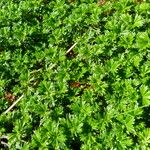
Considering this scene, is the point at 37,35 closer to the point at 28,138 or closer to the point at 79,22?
the point at 79,22

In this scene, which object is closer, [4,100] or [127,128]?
[127,128]

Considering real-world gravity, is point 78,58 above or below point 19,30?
below

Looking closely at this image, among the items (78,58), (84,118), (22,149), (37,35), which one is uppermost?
(37,35)

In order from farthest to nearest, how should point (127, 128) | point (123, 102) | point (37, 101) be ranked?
point (37, 101) < point (123, 102) < point (127, 128)

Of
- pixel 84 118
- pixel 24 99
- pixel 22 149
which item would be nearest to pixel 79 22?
pixel 24 99

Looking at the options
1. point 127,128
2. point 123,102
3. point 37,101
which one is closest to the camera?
point 127,128

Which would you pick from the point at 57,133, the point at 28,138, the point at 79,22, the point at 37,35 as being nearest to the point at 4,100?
the point at 28,138

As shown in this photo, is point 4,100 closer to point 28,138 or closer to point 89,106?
point 28,138
